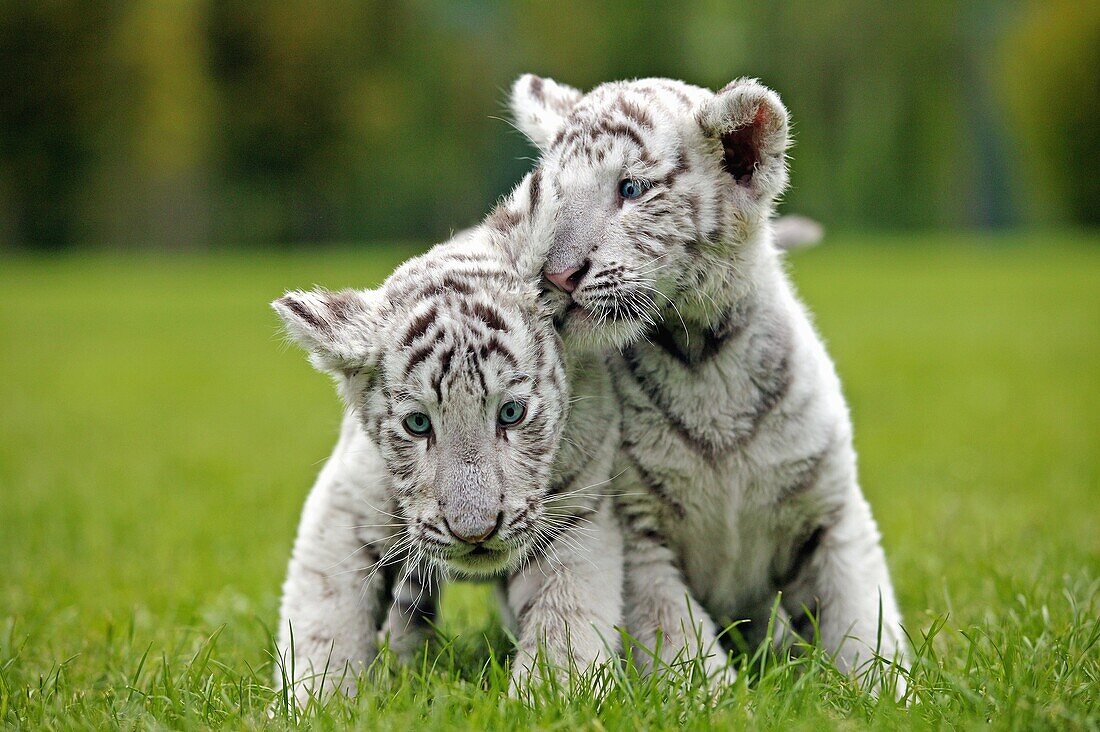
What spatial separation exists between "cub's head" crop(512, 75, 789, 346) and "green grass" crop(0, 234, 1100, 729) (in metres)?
0.97

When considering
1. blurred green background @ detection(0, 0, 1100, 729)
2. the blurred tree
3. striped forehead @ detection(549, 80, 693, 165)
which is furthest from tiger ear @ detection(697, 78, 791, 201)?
the blurred tree

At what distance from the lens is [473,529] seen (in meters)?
2.98

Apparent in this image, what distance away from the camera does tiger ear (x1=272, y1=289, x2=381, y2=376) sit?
320cm

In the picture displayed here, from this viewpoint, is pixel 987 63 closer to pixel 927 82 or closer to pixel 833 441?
pixel 927 82

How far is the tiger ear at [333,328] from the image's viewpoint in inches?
126

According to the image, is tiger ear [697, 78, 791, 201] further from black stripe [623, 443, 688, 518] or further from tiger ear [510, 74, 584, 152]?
black stripe [623, 443, 688, 518]

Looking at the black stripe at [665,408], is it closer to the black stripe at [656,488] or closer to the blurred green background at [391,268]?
the black stripe at [656,488]

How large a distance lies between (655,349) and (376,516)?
1053 millimetres

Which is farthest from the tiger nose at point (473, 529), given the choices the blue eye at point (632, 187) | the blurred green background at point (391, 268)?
the blue eye at point (632, 187)

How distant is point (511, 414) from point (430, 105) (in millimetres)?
30147

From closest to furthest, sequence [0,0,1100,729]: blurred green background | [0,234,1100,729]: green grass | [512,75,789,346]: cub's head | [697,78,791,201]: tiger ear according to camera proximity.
Answer: [0,234,1100,729]: green grass
[512,75,789,346]: cub's head
[697,78,791,201]: tiger ear
[0,0,1100,729]: blurred green background

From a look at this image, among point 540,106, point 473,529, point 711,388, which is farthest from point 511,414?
point 540,106

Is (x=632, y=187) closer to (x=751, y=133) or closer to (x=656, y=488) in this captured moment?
(x=751, y=133)

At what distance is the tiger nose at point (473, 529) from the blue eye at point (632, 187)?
110 centimetres
